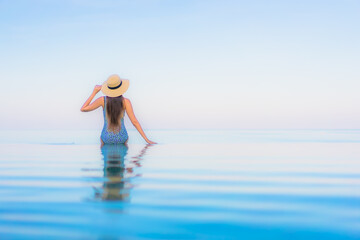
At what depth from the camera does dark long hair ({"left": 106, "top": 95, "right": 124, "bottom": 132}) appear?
909 cm

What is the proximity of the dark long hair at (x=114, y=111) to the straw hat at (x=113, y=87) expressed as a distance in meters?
0.11

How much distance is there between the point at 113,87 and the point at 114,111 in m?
0.55

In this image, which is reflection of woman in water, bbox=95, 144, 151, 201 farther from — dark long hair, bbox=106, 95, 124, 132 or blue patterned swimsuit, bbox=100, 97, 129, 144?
blue patterned swimsuit, bbox=100, 97, 129, 144

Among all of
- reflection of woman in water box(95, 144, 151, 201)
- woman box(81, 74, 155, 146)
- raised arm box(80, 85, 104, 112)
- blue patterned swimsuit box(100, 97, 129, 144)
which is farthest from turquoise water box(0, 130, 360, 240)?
blue patterned swimsuit box(100, 97, 129, 144)

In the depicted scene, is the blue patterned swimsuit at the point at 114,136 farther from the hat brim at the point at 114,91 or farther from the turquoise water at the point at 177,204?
the turquoise water at the point at 177,204

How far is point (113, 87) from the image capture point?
9.05 metres

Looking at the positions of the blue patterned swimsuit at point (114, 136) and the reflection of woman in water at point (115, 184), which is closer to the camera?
the reflection of woman in water at point (115, 184)

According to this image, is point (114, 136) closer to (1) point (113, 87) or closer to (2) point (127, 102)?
(2) point (127, 102)

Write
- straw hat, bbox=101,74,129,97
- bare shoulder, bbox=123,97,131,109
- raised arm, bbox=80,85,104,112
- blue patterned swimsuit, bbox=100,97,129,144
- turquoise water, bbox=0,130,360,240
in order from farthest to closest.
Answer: blue patterned swimsuit, bbox=100,97,129,144 < bare shoulder, bbox=123,97,131,109 < straw hat, bbox=101,74,129,97 < raised arm, bbox=80,85,104,112 < turquoise water, bbox=0,130,360,240

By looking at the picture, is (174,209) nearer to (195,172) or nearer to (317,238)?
(317,238)

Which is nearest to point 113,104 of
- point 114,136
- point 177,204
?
point 114,136

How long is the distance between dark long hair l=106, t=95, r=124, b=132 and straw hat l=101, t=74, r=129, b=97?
0.11 m

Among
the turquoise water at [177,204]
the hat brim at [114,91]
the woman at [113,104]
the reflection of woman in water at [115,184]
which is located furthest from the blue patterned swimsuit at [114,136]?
the turquoise water at [177,204]

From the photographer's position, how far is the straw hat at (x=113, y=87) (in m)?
9.03
